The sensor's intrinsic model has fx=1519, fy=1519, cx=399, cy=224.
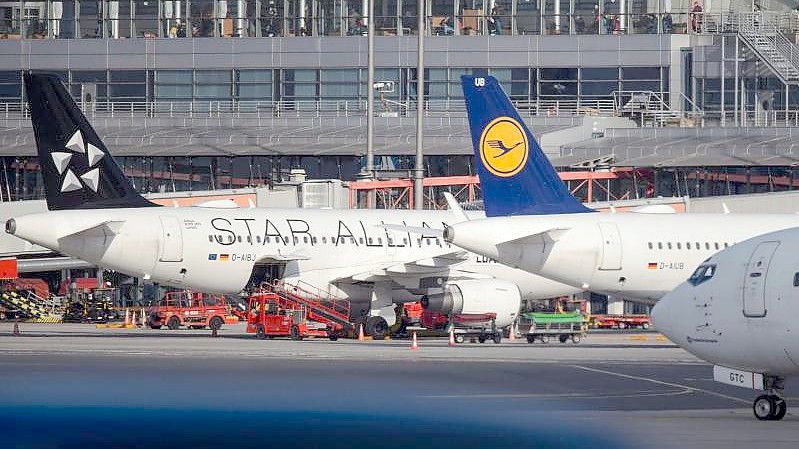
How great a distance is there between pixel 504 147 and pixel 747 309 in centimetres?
1726

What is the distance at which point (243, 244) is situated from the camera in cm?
4700

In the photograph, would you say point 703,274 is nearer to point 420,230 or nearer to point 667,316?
point 667,316

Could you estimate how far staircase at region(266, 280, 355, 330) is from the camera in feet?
156

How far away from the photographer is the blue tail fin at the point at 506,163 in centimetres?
3956

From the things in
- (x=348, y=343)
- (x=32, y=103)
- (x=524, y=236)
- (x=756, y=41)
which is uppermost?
(x=756, y=41)

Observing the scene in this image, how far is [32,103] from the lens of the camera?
4525 cm

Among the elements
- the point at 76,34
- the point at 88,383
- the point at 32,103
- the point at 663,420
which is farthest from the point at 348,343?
the point at 76,34

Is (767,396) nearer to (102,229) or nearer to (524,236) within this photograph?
(524,236)

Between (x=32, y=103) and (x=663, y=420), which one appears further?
(x=32, y=103)

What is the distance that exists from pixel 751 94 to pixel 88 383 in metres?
60.8

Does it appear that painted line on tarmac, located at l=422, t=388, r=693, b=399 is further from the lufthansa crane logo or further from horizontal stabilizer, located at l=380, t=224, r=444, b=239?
horizontal stabilizer, located at l=380, t=224, r=444, b=239

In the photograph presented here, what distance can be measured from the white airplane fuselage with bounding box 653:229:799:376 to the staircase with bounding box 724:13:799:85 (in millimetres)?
57826

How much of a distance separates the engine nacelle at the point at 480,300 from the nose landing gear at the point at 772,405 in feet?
71.4

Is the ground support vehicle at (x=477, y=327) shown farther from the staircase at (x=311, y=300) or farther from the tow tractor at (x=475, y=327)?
the staircase at (x=311, y=300)
